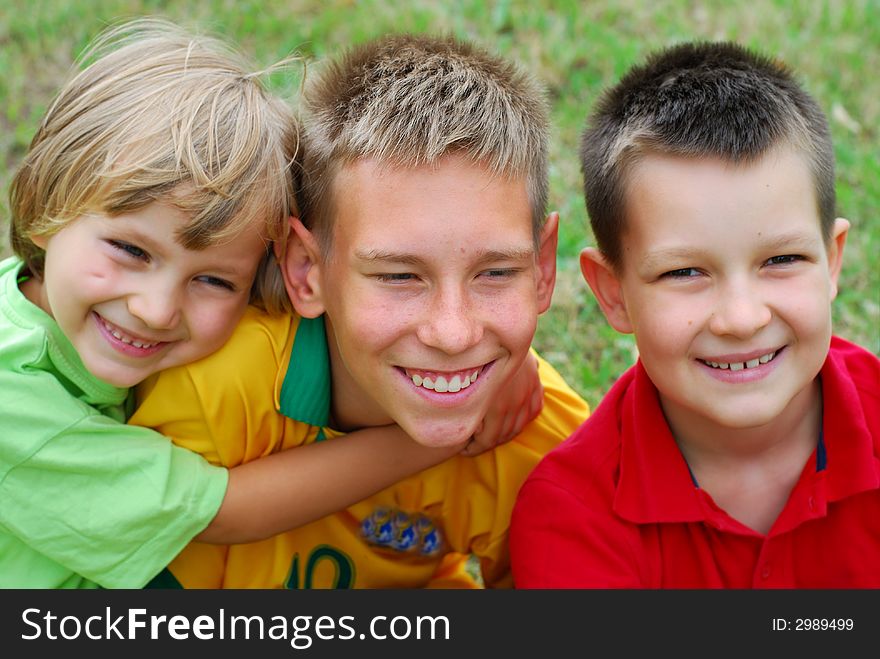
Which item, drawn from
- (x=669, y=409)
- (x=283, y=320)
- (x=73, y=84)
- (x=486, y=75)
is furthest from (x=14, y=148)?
(x=669, y=409)

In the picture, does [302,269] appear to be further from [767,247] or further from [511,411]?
[767,247]

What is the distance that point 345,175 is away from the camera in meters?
2.67

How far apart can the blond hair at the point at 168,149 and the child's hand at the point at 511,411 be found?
63 cm

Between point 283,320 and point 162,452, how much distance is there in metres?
0.44

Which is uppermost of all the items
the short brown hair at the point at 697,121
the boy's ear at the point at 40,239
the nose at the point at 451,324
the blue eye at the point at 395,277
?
the short brown hair at the point at 697,121

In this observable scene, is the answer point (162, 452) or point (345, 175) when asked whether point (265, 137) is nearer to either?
point (345, 175)

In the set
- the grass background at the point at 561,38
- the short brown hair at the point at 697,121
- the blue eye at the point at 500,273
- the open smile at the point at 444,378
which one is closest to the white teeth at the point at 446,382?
the open smile at the point at 444,378

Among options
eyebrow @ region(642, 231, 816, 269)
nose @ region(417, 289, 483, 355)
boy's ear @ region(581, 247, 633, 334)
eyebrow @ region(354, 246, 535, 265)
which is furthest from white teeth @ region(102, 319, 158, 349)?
eyebrow @ region(642, 231, 816, 269)

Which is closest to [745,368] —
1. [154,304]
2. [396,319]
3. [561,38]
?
[396,319]

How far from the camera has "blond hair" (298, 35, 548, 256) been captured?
260cm

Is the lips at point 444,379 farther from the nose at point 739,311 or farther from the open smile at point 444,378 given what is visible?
the nose at point 739,311

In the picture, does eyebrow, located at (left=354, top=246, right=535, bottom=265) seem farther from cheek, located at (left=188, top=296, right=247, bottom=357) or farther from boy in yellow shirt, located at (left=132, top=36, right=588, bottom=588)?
cheek, located at (left=188, top=296, right=247, bottom=357)

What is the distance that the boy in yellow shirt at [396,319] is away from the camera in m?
2.57

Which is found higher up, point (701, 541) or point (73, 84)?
point (73, 84)
